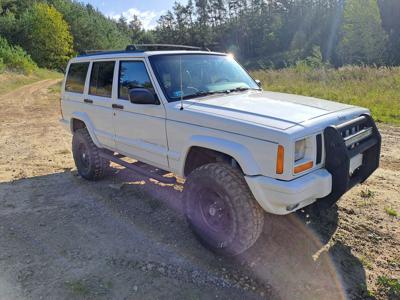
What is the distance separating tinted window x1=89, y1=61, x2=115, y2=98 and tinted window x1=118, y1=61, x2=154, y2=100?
0.24m

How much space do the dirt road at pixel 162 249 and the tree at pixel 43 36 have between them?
41481 mm

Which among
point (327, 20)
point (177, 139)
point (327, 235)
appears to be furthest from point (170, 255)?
point (327, 20)

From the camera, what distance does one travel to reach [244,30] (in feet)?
263

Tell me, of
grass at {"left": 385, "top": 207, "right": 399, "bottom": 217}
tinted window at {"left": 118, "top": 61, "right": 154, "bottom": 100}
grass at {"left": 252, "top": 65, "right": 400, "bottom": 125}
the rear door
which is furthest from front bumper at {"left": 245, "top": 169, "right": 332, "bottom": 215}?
grass at {"left": 252, "top": 65, "right": 400, "bottom": 125}

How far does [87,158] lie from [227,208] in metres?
3.03

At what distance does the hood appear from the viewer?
3.11 metres

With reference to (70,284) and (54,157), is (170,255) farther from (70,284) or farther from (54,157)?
(54,157)

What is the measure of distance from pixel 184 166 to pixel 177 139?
300mm

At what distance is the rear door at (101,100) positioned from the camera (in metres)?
4.77

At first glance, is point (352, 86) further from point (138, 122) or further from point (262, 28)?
point (262, 28)

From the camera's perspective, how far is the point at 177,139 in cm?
372

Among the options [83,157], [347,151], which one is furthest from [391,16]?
[347,151]

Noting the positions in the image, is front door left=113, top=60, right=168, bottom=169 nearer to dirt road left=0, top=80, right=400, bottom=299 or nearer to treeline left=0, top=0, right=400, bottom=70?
dirt road left=0, top=80, right=400, bottom=299

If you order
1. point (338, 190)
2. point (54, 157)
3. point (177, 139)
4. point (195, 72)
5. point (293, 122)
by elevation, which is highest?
point (195, 72)
